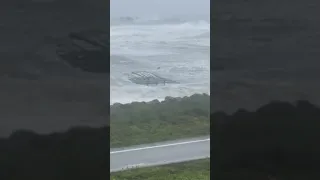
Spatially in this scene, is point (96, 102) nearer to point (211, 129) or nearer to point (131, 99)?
point (131, 99)

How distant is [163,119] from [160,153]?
0.21m

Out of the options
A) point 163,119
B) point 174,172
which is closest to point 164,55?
point 163,119

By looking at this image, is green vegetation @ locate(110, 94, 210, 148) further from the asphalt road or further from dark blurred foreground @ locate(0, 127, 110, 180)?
dark blurred foreground @ locate(0, 127, 110, 180)

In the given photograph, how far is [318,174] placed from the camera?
340 centimetres

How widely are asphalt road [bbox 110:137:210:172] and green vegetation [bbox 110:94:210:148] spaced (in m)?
0.04

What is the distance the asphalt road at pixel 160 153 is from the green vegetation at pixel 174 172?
0.03 metres

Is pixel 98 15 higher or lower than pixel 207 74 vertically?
higher

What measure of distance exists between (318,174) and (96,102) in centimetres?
149

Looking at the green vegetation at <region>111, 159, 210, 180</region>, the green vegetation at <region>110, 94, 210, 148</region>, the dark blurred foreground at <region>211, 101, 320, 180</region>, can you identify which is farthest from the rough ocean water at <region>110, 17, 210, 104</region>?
the green vegetation at <region>111, 159, 210, 180</region>

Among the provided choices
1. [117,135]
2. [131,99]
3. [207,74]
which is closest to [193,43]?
[207,74]

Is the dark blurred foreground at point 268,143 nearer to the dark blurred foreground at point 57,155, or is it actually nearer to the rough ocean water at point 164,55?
the rough ocean water at point 164,55

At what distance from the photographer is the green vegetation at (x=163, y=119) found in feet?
10.7

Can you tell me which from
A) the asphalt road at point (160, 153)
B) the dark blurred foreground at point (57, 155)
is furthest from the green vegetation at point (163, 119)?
the dark blurred foreground at point (57, 155)

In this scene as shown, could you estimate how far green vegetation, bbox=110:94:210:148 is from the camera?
3.25 metres
